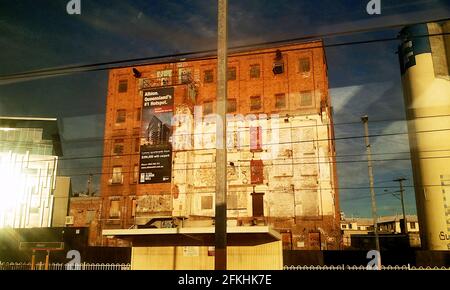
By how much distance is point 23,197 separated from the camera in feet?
111

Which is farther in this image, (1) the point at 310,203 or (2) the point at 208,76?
(2) the point at 208,76

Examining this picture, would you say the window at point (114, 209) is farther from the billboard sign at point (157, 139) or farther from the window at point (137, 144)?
the window at point (137, 144)

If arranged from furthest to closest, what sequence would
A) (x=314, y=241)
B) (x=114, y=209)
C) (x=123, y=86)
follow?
(x=123, y=86) → (x=114, y=209) → (x=314, y=241)

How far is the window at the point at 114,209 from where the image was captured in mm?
39406

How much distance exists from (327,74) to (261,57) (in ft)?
22.4

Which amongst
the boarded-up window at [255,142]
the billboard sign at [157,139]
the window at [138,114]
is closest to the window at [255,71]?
the boarded-up window at [255,142]

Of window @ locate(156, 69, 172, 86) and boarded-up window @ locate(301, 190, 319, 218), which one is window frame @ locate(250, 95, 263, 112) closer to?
window @ locate(156, 69, 172, 86)

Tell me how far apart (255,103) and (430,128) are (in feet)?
55.8

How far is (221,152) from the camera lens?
301 inches

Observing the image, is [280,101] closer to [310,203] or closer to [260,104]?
[260,104]

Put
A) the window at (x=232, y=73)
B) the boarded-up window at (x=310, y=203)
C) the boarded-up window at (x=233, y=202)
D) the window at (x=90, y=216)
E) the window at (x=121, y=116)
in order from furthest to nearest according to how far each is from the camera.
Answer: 1. the window at (x=90, y=216)
2. the window at (x=121, y=116)
3. the window at (x=232, y=73)
4. the boarded-up window at (x=233, y=202)
5. the boarded-up window at (x=310, y=203)

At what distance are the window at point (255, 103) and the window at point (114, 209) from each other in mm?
16940

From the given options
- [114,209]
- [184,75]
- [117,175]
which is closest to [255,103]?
[184,75]

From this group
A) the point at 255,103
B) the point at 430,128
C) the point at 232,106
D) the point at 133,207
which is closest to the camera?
the point at 430,128
